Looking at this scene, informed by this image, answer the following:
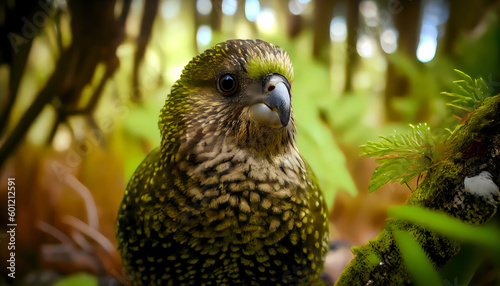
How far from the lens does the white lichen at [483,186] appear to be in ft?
2.15

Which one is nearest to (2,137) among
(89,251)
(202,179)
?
(89,251)

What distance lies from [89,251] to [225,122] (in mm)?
850

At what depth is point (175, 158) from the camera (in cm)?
96

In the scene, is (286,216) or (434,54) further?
Result: (434,54)

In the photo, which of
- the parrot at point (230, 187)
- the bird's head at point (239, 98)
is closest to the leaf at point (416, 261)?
the parrot at point (230, 187)

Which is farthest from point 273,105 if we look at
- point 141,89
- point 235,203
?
point 141,89

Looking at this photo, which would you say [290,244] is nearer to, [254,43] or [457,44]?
[254,43]

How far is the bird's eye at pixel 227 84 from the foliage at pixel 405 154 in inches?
15.9

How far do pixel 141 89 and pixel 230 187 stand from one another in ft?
1.73

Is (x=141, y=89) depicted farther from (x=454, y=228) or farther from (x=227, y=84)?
(x=454, y=228)

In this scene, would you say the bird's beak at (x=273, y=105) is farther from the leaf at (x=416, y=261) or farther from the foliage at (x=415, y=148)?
the leaf at (x=416, y=261)

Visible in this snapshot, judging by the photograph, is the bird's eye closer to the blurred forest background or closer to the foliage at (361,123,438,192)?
the blurred forest background

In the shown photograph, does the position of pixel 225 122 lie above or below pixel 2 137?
below

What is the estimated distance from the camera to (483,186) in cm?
66
